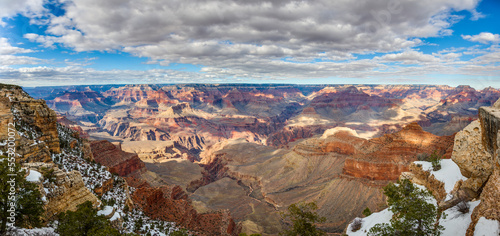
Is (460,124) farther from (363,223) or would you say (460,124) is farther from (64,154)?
(64,154)

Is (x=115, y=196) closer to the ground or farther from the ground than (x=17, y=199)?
closer to the ground

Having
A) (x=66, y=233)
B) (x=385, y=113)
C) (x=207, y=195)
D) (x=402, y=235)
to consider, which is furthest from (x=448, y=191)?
(x=385, y=113)

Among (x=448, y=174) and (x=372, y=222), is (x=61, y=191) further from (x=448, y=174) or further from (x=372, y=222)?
(x=448, y=174)

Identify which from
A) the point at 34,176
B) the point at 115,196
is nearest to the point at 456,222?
the point at 34,176

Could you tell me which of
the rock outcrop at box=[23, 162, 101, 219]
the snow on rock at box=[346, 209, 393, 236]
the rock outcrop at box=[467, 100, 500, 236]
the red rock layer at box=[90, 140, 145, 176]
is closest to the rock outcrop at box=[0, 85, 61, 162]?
the rock outcrop at box=[23, 162, 101, 219]

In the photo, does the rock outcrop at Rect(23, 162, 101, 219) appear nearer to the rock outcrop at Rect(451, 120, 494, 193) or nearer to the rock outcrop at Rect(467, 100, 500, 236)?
the rock outcrop at Rect(467, 100, 500, 236)

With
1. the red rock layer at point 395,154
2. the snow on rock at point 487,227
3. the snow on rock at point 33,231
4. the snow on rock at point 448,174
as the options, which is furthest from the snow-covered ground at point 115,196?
the red rock layer at point 395,154

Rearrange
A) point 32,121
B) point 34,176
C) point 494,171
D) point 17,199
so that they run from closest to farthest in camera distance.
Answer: point 494,171 < point 17,199 < point 34,176 < point 32,121
